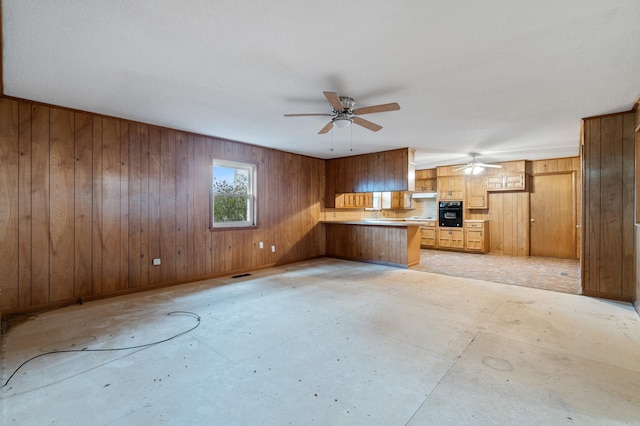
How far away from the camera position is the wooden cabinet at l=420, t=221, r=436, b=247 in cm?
866

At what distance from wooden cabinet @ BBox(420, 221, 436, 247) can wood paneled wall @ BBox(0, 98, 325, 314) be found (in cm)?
551

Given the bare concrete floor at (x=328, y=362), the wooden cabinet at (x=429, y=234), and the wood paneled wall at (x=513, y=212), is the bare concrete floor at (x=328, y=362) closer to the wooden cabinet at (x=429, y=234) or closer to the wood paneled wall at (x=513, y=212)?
the wood paneled wall at (x=513, y=212)

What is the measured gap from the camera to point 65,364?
2254 mm

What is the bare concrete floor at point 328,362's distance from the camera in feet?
5.65

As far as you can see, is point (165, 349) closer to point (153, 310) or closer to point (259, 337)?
point (259, 337)

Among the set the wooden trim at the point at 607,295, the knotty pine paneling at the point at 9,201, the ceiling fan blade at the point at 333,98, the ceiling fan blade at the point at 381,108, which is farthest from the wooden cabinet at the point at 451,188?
the knotty pine paneling at the point at 9,201

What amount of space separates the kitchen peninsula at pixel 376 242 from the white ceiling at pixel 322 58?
8.49ft

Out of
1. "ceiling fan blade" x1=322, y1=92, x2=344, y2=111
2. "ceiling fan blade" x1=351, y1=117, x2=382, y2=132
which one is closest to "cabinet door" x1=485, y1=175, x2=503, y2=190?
"ceiling fan blade" x1=351, y1=117, x2=382, y2=132

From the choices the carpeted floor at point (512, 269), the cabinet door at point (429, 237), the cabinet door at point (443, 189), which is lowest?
the carpeted floor at point (512, 269)

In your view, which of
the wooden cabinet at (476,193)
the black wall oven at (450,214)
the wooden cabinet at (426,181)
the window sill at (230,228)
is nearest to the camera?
the window sill at (230,228)

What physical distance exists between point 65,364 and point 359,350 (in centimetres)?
234

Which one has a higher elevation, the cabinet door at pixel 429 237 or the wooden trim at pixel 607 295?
the cabinet door at pixel 429 237

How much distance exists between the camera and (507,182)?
24.8ft

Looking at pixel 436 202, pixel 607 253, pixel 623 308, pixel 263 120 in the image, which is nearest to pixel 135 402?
pixel 263 120
